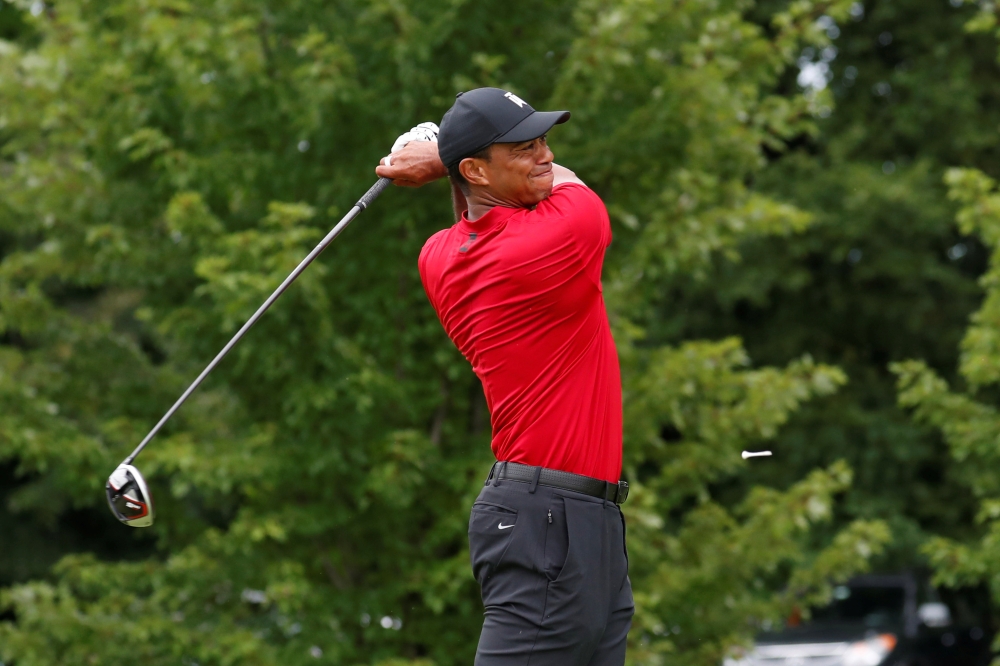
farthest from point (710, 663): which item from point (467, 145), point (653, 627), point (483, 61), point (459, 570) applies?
point (467, 145)

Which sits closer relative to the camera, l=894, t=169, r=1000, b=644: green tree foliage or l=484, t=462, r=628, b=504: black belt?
l=484, t=462, r=628, b=504: black belt

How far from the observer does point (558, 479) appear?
3.07 meters

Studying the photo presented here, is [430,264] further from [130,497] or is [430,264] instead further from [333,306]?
[333,306]

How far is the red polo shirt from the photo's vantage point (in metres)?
3.04

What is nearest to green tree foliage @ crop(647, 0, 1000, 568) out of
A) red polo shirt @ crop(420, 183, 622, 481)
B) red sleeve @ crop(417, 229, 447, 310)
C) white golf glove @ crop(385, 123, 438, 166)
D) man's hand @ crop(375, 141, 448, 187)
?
white golf glove @ crop(385, 123, 438, 166)

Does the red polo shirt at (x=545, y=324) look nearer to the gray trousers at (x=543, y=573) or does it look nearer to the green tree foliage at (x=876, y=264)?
the gray trousers at (x=543, y=573)

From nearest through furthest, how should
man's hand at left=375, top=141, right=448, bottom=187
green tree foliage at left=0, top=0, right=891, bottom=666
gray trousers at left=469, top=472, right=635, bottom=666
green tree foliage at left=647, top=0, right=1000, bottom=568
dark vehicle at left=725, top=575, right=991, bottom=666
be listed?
gray trousers at left=469, top=472, right=635, bottom=666
man's hand at left=375, top=141, right=448, bottom=187
green tree foliage at left=0, top=0, right=891, bottom=666
dark vehicle at left=725, top=575, right=991, bottom=666
green tree foliage at left=647, top=0, right=1000, bottom=568

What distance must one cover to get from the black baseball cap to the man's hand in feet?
1.41

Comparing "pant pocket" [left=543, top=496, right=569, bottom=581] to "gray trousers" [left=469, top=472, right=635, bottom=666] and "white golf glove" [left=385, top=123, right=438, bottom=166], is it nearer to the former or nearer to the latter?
"gray trousers" [left=469, top=472, right=635, bottom=666]

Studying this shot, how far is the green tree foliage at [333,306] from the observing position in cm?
602

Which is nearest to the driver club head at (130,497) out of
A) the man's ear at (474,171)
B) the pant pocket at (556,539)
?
the pant pocket at (556,539)

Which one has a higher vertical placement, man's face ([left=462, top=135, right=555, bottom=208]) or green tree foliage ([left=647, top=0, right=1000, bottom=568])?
man's face ([left=462, top=135, right=555, bottom=208])

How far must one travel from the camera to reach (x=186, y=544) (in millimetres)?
7363

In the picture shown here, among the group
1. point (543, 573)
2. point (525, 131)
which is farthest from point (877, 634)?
point (525, 131)
